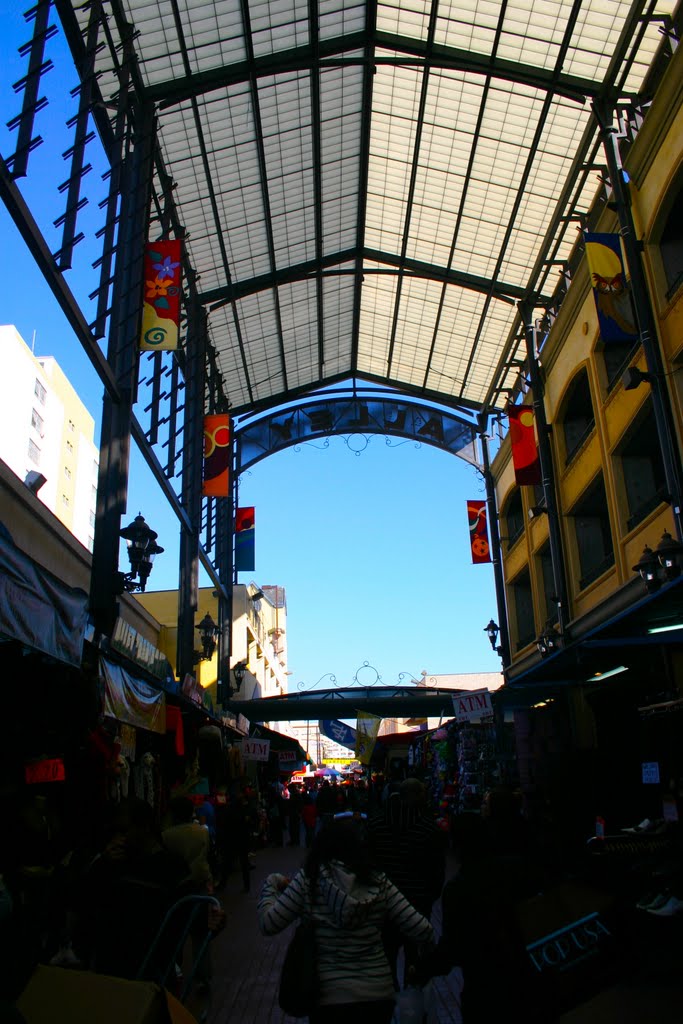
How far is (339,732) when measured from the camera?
32.7 meters

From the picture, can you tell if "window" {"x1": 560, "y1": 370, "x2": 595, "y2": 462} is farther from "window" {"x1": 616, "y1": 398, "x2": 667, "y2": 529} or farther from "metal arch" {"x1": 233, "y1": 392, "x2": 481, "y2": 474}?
"metal arch" {"x1": 233, "y1": 392, "x2": 481, "y2": 474}

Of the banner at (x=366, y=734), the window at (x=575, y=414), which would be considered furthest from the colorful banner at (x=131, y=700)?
the banner at (x=366, y=734)

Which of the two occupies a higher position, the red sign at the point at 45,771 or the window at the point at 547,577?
the window at the point at 547,577

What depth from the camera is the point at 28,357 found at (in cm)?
6656

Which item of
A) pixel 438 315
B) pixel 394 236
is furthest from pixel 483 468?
pixel 394 236

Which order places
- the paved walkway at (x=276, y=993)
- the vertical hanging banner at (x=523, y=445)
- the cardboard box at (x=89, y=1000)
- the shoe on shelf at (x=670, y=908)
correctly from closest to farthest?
the cardboard box at (x=89, y=1000) → the paved walkway at (x=276, y=993) → the shoe on shelf at (x=670, y=908) → the vertical hanging banner at (x=523, y=445)

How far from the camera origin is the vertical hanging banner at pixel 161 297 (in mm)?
14266

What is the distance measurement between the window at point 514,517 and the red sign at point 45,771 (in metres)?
20.4

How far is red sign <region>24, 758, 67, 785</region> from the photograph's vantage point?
7137 mm

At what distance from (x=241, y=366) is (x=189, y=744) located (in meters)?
14.8

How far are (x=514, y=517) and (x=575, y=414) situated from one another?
298 inches

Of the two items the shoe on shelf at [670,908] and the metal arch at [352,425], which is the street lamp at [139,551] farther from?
the metal arch at [352,425]

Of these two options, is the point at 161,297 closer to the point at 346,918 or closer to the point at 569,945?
the point at 346,918

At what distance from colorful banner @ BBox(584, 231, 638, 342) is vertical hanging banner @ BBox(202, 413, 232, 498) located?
36.4 feet
